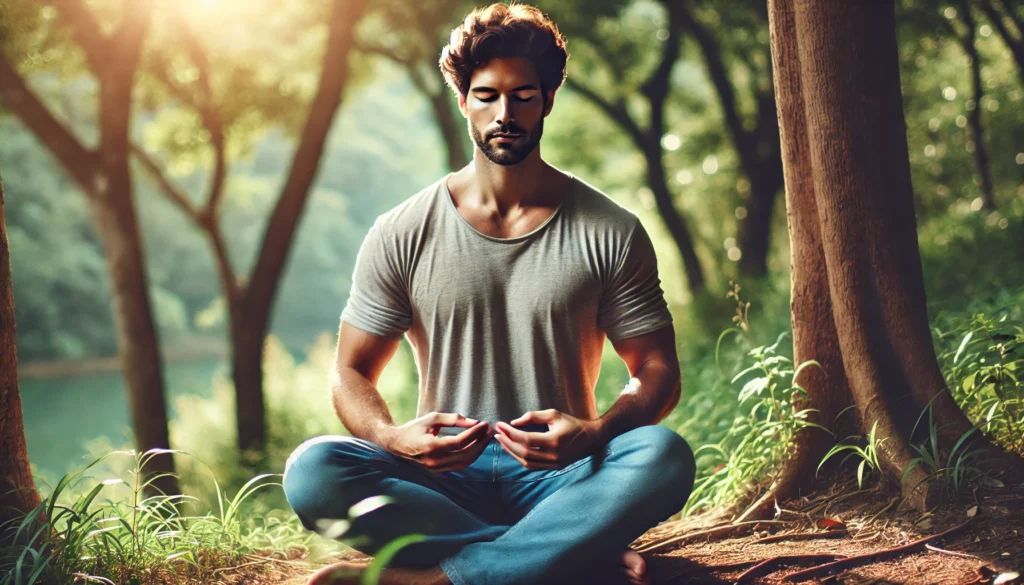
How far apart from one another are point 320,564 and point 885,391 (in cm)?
217

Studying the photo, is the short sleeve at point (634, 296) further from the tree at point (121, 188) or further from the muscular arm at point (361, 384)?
the tree at point (121, 188)

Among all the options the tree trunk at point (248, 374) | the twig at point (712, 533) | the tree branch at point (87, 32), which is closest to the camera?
the twig at point (712, 533)

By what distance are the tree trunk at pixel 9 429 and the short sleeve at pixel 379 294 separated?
1.05 meters

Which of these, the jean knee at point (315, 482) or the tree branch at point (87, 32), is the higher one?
the tree branch at point (87, 32)

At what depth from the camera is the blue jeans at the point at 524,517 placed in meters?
2.56

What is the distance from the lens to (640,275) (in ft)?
9.37

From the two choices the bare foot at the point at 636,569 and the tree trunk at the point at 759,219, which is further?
the tree trunk at the point at 759,219

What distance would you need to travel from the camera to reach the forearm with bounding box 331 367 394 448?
2.76 meters

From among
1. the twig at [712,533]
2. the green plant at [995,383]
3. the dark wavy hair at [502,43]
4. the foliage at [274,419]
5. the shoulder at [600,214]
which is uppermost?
the dark wavy hair at [502,43]

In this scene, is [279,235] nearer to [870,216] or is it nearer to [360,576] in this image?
[360,576]

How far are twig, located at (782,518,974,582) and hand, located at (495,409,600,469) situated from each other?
29.7 inches

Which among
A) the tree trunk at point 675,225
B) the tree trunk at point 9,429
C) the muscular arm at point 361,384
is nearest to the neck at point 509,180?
the muscular arm at point 361,384

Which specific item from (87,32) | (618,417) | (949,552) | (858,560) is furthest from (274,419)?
(949,552)

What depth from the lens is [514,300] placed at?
285 cm
